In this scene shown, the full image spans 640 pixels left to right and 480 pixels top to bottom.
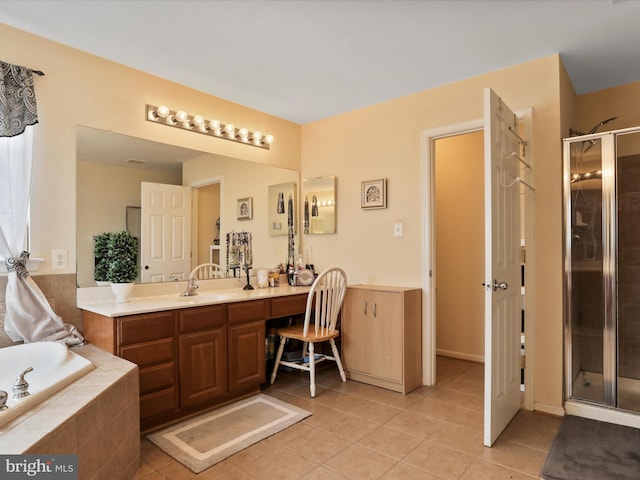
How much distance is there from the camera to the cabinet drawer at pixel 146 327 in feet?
7.24

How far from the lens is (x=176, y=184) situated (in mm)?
3062

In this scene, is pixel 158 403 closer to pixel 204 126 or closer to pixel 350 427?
pixel 350 427

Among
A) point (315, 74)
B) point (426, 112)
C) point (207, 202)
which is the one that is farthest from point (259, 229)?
point (426, 112)

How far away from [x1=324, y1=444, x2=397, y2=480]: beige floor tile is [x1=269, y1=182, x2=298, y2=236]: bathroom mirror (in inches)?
86.6

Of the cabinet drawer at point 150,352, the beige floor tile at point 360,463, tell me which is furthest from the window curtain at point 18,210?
the beige floor tile at point 360,463

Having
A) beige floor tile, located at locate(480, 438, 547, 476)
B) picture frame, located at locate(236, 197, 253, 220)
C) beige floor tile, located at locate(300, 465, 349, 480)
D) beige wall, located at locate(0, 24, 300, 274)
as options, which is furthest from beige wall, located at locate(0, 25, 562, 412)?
beige floor tile, located at locate(300, 465, 349, 480)

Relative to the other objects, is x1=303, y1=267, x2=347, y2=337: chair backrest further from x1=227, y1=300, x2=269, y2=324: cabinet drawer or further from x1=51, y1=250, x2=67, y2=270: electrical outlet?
x1=51, y1=250, x2=67, y2=270: electrical outlet

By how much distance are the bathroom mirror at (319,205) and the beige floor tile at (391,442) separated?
6.47 ft

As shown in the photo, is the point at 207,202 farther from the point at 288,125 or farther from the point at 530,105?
the point at 530,105

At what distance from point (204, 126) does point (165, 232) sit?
0.96 m

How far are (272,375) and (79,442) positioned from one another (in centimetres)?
187

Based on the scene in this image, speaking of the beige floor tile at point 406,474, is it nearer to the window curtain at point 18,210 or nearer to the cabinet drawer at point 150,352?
the cabinet drawer at point 150,352

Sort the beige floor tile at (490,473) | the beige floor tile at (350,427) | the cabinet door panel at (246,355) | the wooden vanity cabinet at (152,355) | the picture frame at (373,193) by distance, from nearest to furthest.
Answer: the beige floor tile at (490,473)
the wooden vanity cabinet at (152,355)
the beige floor tile at (350,427)
the cabinet door panel at (246,355)
the picture frame at (373,193)

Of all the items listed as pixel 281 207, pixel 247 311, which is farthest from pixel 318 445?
pixel 281 207
